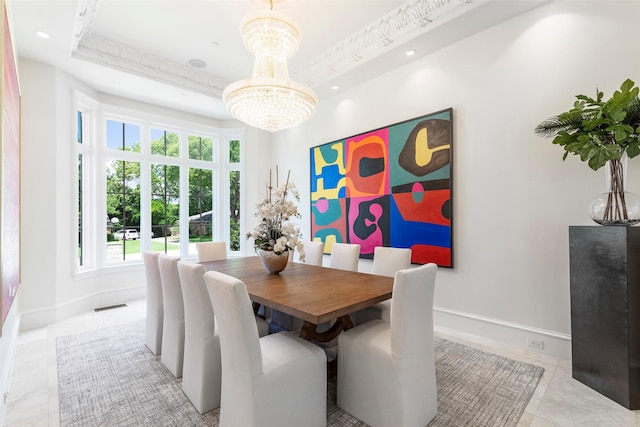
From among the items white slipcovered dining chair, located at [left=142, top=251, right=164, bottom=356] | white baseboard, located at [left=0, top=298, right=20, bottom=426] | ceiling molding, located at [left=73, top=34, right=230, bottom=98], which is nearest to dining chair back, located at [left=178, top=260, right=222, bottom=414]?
white slipcovered dining chair, located at [left=142, top=251, right=164, bottom=356]

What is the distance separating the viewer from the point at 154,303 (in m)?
2.76

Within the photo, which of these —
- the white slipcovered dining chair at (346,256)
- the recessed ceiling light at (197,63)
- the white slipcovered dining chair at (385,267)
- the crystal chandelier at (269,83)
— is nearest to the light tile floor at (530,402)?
the white slipcovered dining chair at (385,267)

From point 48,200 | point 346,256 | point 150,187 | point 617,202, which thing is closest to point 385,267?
point 346,256

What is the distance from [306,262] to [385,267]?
109 cm

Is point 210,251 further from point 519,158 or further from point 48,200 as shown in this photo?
point 519,158

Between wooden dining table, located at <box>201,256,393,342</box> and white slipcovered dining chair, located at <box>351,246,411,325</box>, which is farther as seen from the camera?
white slipcovered dining chair, located at <box>351,246,411,325</box>

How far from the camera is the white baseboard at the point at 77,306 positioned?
3.52m

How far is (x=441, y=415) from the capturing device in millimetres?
1909

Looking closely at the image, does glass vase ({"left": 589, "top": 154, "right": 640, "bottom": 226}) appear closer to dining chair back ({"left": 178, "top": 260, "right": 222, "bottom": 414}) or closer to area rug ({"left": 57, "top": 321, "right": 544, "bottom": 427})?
area rug ({"left": 57, "top": 321, "right": 544, "bottom": 427})

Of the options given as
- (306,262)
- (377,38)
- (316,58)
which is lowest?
(306,262)

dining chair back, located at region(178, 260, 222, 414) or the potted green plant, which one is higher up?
the potted green plant

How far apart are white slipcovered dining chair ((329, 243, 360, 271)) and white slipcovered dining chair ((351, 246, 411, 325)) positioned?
269 millimetres

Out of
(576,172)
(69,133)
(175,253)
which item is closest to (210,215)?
(175,253)

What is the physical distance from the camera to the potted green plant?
196cm
